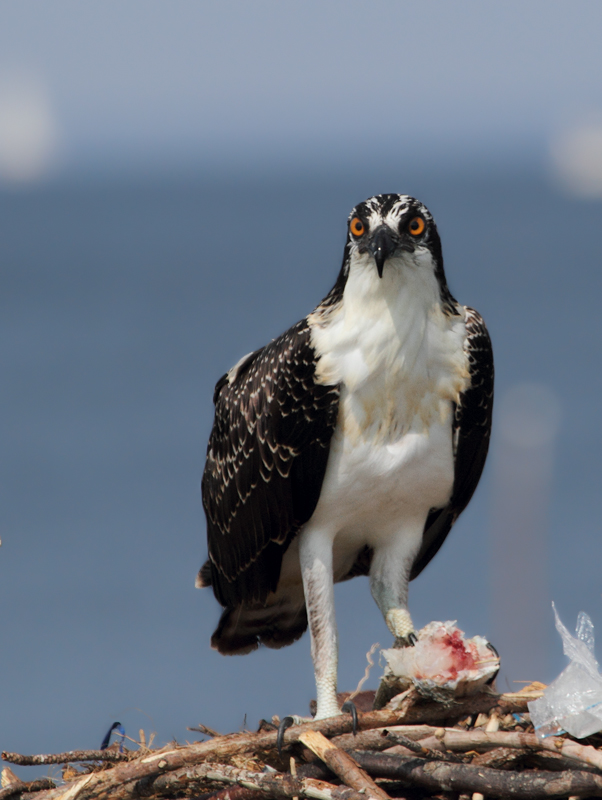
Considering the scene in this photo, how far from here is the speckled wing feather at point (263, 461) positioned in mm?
7223

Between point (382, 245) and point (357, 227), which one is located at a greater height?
point (357, 227)

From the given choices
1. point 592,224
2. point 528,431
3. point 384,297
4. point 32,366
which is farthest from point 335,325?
point 592,224

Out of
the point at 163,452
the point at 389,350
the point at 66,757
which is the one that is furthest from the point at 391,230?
the point at 163,452

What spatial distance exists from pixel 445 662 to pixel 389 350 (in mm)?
1739

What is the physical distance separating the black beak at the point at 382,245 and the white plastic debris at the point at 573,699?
202 centimetres

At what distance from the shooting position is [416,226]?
7.08 meters

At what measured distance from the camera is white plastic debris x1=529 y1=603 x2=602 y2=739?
6.04m

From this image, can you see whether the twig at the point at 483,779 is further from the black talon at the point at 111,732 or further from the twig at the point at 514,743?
Result: the black talon at the point at 111,732

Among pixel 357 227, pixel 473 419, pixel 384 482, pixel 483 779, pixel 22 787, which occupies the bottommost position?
pixel 483 779

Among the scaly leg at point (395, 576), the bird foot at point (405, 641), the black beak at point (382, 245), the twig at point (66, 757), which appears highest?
the black beak at point (382, 245)

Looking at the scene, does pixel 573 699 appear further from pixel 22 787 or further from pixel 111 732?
pixel 22 787

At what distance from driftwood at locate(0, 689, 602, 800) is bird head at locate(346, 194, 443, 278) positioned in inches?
92.4

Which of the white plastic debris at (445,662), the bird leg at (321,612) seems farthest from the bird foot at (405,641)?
the white plastic debris at (445,662)

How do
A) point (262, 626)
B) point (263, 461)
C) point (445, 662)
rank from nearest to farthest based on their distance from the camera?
point (445, 662) < point (263, 461) < point (262, 626)
